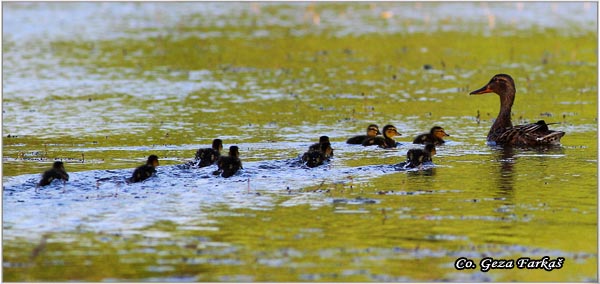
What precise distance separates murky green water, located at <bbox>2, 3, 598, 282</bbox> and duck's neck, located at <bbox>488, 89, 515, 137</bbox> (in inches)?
10.9

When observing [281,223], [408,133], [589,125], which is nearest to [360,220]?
[281,223]

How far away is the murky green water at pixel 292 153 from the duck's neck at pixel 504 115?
0.91 ft

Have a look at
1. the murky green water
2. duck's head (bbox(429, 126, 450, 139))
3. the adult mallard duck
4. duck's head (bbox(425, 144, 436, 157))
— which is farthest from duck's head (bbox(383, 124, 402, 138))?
duck's head (bbox(425, 144, 436, 157))

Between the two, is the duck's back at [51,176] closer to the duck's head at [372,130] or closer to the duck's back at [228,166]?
the duck's back at [228,166]

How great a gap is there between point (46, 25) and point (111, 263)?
78.5 ft

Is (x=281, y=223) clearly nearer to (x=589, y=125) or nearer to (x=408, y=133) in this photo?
(x=408, y=133)

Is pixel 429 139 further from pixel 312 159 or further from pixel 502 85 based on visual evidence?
pixel 312 159

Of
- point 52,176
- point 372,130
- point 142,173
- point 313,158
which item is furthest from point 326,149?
point 52,176

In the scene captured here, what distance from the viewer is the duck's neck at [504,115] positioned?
13711mm

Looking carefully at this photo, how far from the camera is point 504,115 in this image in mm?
14172

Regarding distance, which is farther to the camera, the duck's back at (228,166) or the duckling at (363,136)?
the duckling at (363,136)

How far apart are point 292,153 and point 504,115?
3.07 metres

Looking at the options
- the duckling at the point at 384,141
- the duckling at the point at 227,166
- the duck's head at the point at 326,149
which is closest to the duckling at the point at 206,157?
the duckling at the point at 227,166

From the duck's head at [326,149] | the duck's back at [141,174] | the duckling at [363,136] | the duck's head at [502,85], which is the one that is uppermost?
the duck's head at [502,85]
